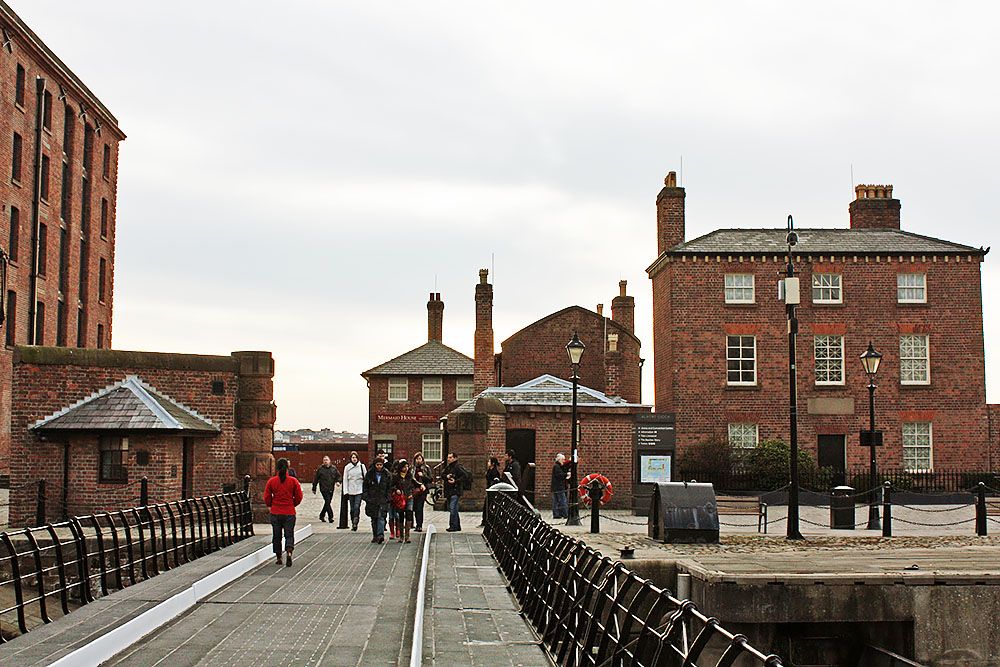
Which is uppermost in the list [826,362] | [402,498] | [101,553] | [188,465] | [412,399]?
[826,362]

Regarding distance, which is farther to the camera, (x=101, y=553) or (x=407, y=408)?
(x=407, y=408)

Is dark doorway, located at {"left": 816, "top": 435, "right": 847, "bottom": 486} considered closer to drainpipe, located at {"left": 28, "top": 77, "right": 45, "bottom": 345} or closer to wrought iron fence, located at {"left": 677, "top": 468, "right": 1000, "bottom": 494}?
wrought iron fence, located at {"left": 677, "top": 468, "right": 1000, "bottom": 494}

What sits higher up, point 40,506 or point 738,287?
point 738,287

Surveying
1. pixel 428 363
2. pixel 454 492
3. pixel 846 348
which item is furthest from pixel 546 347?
pixel 454 492

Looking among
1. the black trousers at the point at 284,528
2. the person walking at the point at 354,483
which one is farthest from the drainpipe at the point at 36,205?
the black trousers at the point at 284,528

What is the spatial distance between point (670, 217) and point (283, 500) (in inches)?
1105

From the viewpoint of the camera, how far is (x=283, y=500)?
17.0m

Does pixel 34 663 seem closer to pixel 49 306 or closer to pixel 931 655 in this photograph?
pixel 931 655

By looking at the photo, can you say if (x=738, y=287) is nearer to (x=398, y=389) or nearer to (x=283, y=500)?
(x=398, y=389)

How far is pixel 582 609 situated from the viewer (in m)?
9.69

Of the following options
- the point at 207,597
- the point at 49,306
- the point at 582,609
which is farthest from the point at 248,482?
the point at 49,306

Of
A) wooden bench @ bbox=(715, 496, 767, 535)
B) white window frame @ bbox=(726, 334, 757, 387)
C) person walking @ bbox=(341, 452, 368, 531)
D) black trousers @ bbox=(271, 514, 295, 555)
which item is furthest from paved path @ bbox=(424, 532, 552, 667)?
white window frame @ bbox=(726, 334, 757, 387)

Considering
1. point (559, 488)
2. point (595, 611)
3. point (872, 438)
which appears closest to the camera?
point (595, 611)

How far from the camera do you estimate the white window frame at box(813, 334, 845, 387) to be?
135ft
